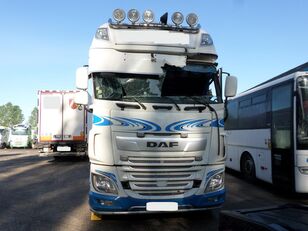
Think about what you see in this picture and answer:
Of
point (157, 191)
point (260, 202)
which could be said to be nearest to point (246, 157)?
point (260, 202)

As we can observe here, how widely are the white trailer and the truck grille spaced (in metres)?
13.1

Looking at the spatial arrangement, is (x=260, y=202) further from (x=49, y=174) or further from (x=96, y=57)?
(x=49, y=174)

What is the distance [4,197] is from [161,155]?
210 inches

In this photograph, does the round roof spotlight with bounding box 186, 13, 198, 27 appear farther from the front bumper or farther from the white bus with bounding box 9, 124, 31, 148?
the white bus with bounding box 9, 124, 31, 148

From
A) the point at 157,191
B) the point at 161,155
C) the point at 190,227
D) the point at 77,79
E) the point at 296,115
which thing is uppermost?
the point at 77,79

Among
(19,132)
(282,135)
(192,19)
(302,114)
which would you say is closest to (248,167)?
(282,135)

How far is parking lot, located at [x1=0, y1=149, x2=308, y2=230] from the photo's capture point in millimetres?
6922

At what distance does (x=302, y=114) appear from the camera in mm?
8750

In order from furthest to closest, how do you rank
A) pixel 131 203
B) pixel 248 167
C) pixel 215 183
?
1. pixel 248 167
2. pixel 215 183
3. pixel 131 203

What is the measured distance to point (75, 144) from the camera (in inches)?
754

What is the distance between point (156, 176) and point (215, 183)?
1.06 meters

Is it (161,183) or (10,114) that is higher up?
(10,114)

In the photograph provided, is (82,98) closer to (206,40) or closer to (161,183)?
(161,183)

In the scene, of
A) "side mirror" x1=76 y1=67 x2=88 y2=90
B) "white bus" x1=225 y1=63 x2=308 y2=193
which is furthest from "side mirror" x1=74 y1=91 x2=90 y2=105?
"white bus" x1=225 y1=63 x2=308 y2=193
